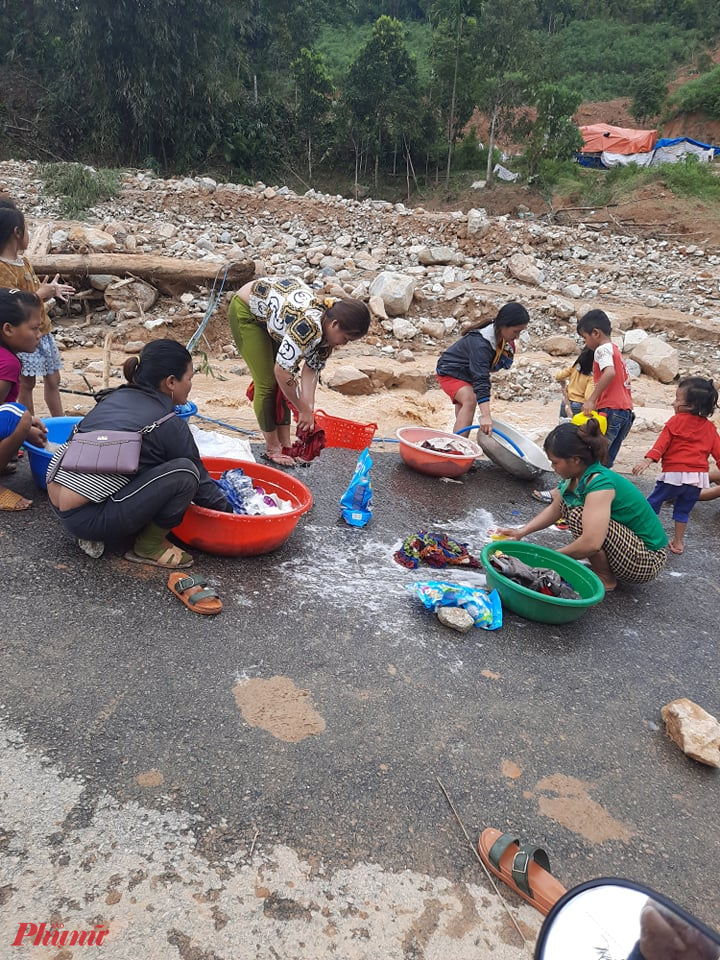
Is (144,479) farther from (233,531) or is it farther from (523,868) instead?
(523,868)

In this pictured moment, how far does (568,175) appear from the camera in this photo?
21531 mm

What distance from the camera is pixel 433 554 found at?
140 inches

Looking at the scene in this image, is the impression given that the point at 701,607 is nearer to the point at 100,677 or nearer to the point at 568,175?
the point at 100,677

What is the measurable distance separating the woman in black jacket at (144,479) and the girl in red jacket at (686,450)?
3.21 meters

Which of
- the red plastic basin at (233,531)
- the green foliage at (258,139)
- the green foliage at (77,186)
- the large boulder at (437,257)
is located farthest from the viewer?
the green foliage at (258,139)

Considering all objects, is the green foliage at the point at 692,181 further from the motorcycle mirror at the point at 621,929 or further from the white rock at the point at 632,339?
the motorcycle mirror at the point at 621,929

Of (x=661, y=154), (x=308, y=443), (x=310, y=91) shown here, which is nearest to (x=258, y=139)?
(x=310, y=91)

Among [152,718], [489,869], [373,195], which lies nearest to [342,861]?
[489,869]

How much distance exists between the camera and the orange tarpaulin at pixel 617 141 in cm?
2597

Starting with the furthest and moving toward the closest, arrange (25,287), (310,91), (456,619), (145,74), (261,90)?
(261,90), (310,91), (145,74), (25,287), (456,619)

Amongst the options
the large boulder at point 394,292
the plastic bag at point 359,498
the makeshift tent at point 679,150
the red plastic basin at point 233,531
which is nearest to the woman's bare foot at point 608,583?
the plastic bag at point 359,498

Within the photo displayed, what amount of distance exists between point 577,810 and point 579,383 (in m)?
3.88

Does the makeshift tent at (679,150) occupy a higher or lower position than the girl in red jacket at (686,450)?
higher

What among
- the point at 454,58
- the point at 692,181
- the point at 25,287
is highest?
the point at 454,58
